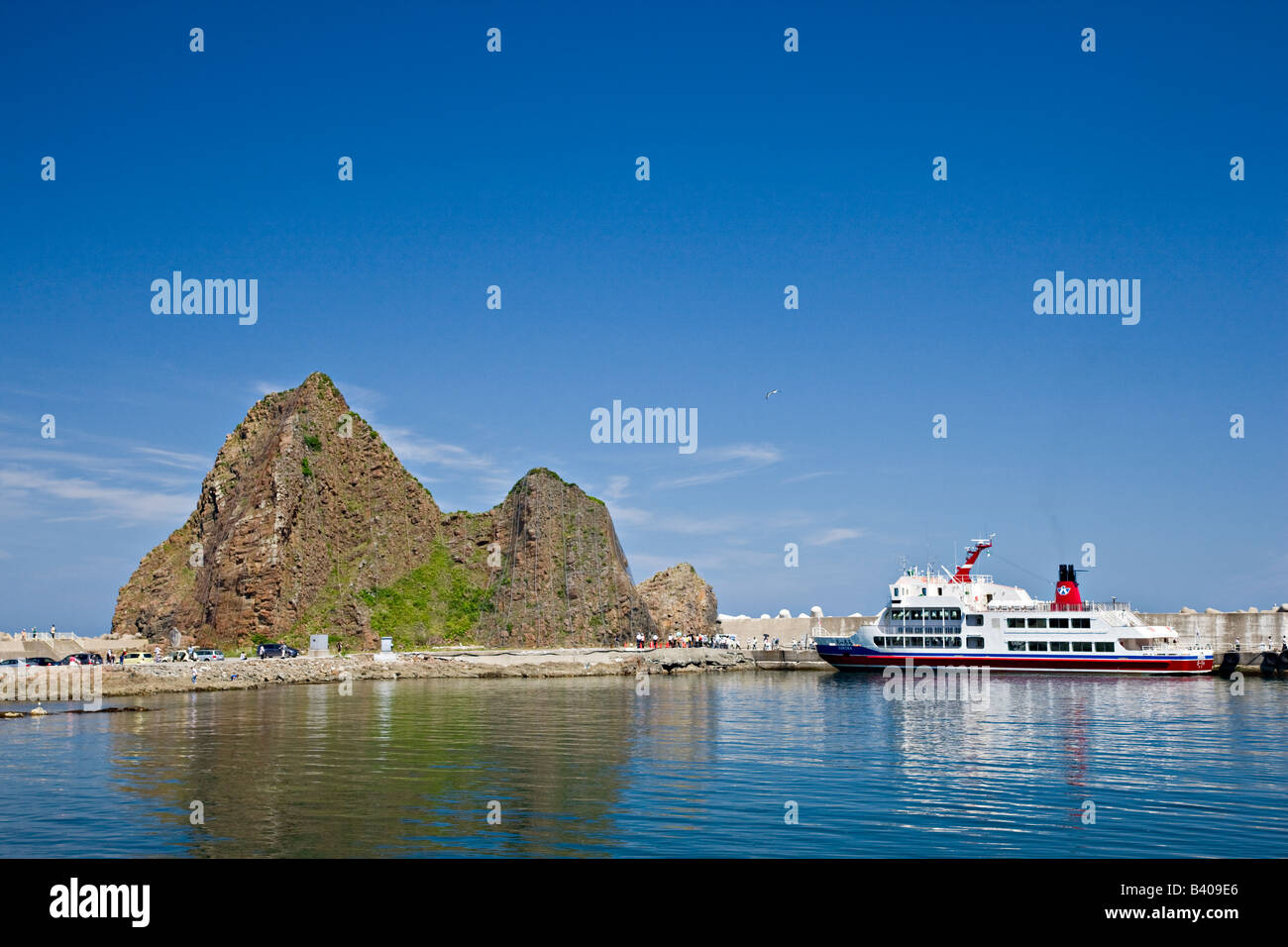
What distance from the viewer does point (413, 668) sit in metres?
111

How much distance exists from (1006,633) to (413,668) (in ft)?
221

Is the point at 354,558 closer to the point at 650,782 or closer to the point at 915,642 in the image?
the point at 915,642

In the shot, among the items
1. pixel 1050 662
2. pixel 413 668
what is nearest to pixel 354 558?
pixel 413 668

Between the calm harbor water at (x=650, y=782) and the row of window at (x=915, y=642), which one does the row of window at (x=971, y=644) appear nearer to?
the row of window at (x=915, y=642)

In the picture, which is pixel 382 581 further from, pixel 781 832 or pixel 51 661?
pixel 781 832

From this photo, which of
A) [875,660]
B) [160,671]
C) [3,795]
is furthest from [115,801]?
[875,660]

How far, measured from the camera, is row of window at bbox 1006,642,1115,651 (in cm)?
9931

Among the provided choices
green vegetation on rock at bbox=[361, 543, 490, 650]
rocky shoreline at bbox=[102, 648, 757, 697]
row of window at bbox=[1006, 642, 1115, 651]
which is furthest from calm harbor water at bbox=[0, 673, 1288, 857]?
green vegetation on rock at bbox=[361, 543, 490, 650]

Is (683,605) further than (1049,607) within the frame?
Yes

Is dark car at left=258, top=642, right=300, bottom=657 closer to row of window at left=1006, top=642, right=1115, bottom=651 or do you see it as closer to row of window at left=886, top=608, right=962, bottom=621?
row of window at left=886, top=608, right=962, bottom=621

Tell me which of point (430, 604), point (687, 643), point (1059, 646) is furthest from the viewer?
point (687, 643)

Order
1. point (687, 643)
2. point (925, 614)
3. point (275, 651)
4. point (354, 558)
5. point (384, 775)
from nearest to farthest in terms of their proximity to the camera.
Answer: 1. point (384, 775)
2. point (925, 614)
3. point (275, 651)
4. point (354, 558)
5. point (687, 643)

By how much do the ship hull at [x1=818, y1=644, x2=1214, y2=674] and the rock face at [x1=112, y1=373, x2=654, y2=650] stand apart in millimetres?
60156

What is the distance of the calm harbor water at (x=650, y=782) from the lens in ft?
80.9
